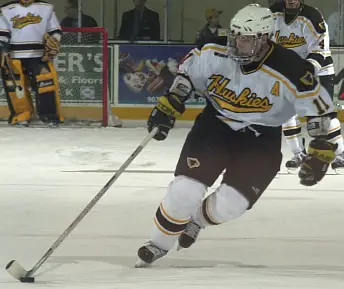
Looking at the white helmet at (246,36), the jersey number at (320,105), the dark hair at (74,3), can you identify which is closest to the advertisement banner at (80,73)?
the dark hair at (74,3)

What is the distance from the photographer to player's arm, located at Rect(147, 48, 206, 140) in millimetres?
3148

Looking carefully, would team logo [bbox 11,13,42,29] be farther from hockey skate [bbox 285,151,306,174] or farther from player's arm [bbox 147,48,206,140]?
player's arm [bbox 147,48,206,140]

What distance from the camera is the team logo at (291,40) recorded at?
5406mm

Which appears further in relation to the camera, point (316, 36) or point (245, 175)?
point (316, 36)

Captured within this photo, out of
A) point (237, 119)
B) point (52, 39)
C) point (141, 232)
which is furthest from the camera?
point (52, 39)

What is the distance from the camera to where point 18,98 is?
7379 millimetres

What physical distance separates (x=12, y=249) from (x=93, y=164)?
234 centimetres

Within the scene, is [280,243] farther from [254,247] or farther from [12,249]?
[12,249]

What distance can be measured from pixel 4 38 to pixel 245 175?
14.7 ft

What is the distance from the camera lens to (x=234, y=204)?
319cm

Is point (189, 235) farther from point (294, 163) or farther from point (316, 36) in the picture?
point (316, 36)

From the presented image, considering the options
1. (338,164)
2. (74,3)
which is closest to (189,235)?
(338,164)

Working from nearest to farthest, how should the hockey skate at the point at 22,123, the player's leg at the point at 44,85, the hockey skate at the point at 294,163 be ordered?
1. the hockey skate at the point at 294,163
2. the player's leg at the point at 44,85
3. the hockey skate at the point at 22,123

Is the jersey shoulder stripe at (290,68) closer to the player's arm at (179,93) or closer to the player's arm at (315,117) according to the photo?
the player's arm at (315,117)
